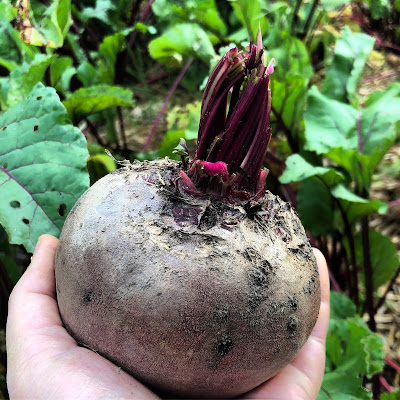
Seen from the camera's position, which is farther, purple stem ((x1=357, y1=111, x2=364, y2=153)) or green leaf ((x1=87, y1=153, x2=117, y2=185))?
purple stem ((x1=357, y1=111, x2=364, y2=153))

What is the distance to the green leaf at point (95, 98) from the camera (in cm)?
144

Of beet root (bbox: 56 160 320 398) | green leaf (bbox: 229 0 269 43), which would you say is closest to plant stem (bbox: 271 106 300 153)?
green leaf (bbox: 229 0 269 43)

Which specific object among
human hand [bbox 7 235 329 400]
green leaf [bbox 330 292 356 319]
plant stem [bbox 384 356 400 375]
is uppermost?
human hand [bbox 7 235 329 400]

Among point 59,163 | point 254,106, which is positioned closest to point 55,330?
point 59,163

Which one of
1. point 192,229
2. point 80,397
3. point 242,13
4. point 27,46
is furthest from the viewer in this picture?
point 242,13

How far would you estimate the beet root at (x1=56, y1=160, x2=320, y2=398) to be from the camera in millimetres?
873

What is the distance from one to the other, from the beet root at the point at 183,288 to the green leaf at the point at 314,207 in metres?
0.84

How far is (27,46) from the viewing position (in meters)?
1.63

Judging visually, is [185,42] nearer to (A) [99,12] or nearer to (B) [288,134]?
(A) [99,12]

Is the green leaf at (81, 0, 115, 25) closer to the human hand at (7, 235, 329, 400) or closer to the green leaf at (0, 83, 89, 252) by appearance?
the green leaf at (0, 83, 89, 252)

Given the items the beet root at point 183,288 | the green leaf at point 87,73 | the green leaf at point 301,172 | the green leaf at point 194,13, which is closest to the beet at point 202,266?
the beet root at point 183,288

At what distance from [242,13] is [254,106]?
1059mm

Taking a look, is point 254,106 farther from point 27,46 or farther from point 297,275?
point 27,46

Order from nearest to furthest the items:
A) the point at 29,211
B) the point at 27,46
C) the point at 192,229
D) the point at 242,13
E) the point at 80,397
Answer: the point at 80,397
the point at 192,229
the point at 29,211
the point at 27,46
the point at 242,13
